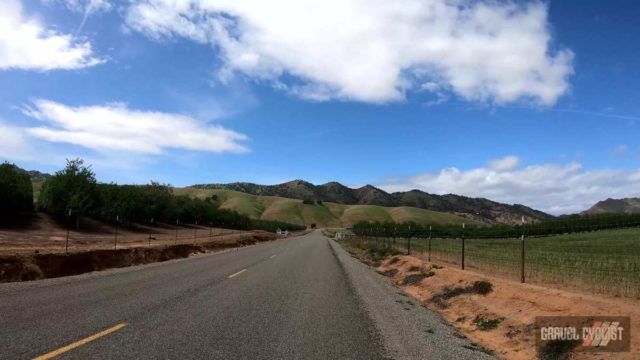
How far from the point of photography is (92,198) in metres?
68.2

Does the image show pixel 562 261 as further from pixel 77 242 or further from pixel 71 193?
pixel 71 193

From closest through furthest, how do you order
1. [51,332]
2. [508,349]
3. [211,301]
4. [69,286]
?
1. [51,332]
2. [508,349]
3. [211,301]
4. [69,286]

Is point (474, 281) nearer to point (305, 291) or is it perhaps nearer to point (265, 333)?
point (305, 291)

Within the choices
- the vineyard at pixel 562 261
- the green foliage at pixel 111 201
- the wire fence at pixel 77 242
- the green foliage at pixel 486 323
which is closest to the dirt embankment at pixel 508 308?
the green foliage at pixel 486 323

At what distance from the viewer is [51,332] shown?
23.9ft

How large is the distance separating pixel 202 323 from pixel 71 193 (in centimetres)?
6449

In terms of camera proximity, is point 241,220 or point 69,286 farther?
point 241,220

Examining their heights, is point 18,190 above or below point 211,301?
above

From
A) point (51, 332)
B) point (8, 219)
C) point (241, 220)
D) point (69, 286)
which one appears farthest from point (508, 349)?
point (241, 220)

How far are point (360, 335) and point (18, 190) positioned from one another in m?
61.1

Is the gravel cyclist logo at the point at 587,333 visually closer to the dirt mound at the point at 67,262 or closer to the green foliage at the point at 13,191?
the dirt mound at the point at 67,262

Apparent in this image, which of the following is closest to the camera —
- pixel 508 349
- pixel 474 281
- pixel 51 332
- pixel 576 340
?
pixel 51 332

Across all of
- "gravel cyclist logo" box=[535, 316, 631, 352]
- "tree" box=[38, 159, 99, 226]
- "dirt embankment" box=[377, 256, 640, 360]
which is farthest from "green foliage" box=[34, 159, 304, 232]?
"gravel cyclist logo" box=[535, 316, 631, 352]

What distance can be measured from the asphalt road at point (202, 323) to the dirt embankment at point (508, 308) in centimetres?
89
